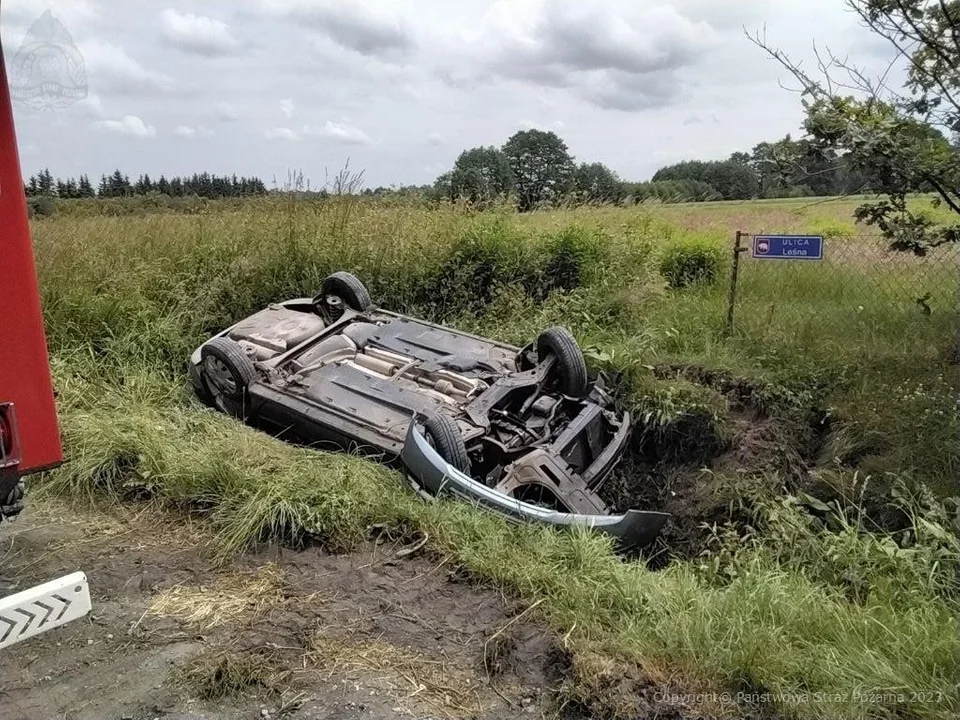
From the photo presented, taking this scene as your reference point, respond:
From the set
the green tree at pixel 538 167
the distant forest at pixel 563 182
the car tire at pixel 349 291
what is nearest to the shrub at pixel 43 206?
the distant forest at pixel 563 182

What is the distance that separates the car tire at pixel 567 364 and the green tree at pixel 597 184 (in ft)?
18.7

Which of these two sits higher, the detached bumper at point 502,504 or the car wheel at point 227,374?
the car wheel at point 227,374

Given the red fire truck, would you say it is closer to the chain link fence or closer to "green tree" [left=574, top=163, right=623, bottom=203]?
the chain link fence

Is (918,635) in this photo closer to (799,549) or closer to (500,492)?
(799,549)

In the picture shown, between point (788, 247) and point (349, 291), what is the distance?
410 cm

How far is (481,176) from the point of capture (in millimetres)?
11508

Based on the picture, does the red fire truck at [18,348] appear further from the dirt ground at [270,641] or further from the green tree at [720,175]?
the green tree at [720,175]

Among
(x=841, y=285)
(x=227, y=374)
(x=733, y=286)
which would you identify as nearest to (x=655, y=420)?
(x=733, y=286)

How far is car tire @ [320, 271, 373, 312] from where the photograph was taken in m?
7.29

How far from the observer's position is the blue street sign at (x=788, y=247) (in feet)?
22.1

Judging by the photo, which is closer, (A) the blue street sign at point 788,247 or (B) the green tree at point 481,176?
(A) the blue street sign at point 788,247

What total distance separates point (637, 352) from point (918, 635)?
4353mm

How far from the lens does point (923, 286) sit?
715 cm

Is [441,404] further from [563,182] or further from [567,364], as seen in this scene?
[563,182]
